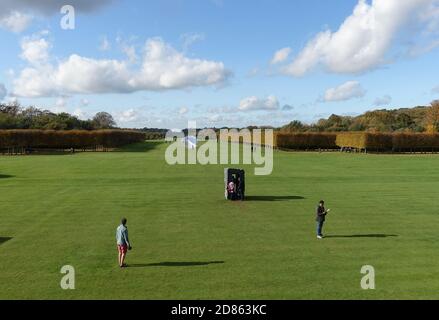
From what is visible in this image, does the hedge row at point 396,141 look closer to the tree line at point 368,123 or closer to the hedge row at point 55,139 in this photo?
the hedge row at point 55,139

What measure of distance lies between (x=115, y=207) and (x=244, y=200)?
8.49m

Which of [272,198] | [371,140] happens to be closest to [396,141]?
[371,140]

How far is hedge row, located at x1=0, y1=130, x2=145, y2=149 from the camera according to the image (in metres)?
86.1

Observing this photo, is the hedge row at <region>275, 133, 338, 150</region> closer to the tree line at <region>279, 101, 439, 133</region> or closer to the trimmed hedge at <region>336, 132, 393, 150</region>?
the trimmed hedge at <region>336, 132, 393, 150</region>

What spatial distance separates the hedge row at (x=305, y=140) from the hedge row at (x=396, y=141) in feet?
20.9

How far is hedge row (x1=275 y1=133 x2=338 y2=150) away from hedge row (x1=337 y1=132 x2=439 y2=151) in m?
6.38

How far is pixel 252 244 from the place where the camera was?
64.7ft

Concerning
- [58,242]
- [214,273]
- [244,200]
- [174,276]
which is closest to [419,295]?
[214,273]

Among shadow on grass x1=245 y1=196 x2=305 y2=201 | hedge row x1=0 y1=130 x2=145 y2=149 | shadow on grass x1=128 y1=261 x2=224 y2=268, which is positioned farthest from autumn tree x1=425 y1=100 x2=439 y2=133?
shadow on grass x1=128 y1=261 x2=224 y2=268

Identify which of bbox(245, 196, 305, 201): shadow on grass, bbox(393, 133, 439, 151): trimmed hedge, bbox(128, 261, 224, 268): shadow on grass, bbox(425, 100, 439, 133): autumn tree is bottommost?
bbox(128, 261, 224, 268): shadow on grass

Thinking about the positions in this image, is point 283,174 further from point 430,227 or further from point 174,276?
point 174,276

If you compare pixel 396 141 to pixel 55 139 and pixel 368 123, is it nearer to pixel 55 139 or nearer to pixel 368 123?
pixel 55 139
